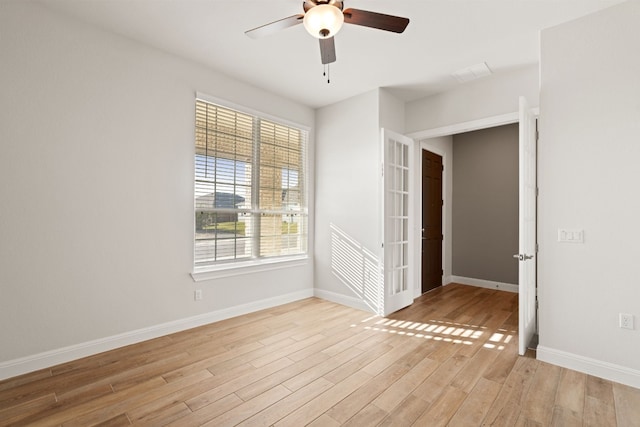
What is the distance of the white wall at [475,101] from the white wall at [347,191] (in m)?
0.76

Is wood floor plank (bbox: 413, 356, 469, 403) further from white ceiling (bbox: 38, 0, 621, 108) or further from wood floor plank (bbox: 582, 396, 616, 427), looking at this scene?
white ceiling (bbox: 38, 0, 621, 108)

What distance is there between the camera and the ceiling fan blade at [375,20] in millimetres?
1939

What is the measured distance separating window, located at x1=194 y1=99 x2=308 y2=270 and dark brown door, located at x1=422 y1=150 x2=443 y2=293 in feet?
6.54

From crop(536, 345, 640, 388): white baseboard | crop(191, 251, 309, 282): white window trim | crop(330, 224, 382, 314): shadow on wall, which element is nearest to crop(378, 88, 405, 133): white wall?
crop(330, 224, 382, 314): shadow on wall

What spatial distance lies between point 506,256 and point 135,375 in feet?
17.7

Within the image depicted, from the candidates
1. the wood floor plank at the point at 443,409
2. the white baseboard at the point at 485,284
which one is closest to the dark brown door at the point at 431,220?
the white baseboard at the point at 485,284

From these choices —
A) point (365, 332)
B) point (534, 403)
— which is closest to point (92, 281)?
point (365, 332)

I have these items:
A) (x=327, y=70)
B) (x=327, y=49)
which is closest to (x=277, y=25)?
(x=327, y=49)

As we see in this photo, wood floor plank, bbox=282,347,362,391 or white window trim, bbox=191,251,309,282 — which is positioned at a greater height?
white window trim, bbox=191,251,309,282

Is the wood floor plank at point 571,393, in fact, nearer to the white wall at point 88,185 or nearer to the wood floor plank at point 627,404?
the wood floor plank at point 627,404

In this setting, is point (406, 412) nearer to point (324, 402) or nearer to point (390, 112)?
point (324, 402)

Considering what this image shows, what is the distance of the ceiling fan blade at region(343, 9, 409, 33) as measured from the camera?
6.36 ft

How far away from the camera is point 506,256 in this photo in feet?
16.9

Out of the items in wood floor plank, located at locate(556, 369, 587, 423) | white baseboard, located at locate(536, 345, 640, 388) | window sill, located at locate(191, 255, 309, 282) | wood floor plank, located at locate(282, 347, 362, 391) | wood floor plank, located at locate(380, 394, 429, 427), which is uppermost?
window sill, located at locate(191, 255, 309, 282)
